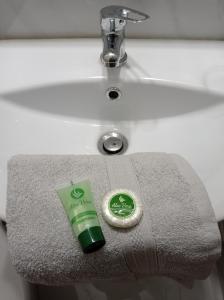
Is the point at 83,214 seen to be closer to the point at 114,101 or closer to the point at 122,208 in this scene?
the point at 122,208

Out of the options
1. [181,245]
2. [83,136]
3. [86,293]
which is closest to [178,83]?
[83,136]

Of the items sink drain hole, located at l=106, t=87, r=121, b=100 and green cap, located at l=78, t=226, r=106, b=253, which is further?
sink drain hole, located at l=106, t=87, r=121, b=100

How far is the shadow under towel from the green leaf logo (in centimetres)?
2

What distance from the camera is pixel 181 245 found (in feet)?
1.45

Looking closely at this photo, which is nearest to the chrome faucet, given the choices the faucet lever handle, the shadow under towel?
the faucet lever handle

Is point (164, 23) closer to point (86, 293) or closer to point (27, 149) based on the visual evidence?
point (27, 149)

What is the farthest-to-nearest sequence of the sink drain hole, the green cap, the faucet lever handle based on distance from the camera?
the sink drain hole, the faucet lever handle, the green cap

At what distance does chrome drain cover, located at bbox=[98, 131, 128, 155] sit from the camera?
0.69 meters

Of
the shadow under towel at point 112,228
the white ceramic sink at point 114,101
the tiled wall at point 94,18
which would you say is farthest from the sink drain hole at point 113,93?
the shadow under towel at point 112,228

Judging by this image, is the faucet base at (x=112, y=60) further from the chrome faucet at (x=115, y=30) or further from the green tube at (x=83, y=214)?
the green tube at (x=83, y=214)

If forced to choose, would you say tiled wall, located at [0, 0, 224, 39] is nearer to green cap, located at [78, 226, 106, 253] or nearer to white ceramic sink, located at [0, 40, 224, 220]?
white ceramic sink, located at [0, 40, 224, 220]

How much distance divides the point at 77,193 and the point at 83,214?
31 millimetres

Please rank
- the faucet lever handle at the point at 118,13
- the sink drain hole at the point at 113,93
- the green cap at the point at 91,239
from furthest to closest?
1. the sink drain hole at the point at 113,93
2. the faucet lever handle at the point at 118,13
3. the green cap at the point at 91,239

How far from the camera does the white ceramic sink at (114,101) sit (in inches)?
25.5
